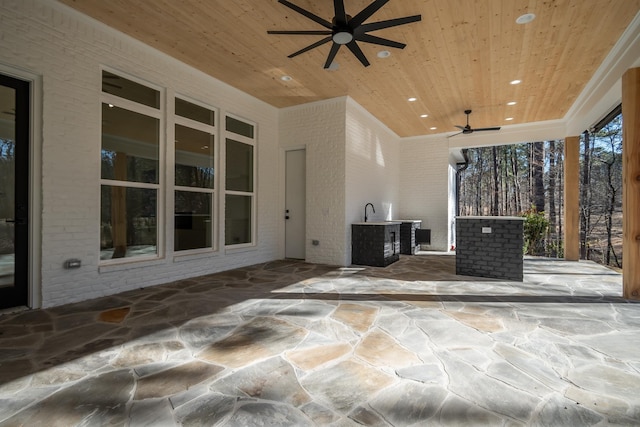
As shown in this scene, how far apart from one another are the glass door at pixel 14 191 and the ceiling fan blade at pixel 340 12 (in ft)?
10.9

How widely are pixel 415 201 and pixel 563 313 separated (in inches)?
233

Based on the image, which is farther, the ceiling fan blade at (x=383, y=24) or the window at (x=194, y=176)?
the window at (x=194, y=176)

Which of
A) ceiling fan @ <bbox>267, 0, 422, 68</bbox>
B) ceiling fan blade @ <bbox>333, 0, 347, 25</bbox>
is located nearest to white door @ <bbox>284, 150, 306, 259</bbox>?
ceiling fan @ <bbox>267, 0, 422, 68</bbox>

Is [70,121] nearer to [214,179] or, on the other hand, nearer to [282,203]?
[214,179]

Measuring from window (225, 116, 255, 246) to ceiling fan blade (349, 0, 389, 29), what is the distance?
3283mm

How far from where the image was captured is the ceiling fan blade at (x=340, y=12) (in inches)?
109

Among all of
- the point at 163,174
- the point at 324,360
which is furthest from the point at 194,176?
the point at 324,360

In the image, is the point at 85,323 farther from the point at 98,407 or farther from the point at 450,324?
the point at 450,324

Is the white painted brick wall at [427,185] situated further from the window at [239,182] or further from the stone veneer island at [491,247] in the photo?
the window at [239,182]

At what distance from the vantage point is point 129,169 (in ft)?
13.8

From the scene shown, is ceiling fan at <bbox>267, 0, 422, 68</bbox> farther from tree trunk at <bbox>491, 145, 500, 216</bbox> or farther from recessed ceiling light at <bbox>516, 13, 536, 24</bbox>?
tree trunk at <bbox>491, 145, 500, 216</bbox>

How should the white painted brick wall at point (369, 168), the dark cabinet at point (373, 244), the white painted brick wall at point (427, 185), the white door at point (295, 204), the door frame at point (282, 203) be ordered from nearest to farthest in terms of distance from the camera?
the dark cabinet at point (373, 244)
the white painted brick wall at point (369, 168)
the white door at point (295, 204)
the door frame at point (282, 203)
the white painted brick wall at point (427, 185)

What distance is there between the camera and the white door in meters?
6.67

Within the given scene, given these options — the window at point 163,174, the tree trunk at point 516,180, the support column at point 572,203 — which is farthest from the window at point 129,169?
the tree trunk at point 516,180
